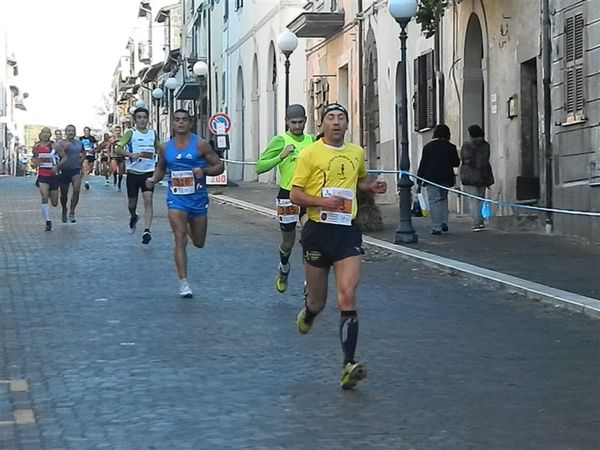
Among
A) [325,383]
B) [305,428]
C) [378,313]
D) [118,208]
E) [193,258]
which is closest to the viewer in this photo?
[305,428]

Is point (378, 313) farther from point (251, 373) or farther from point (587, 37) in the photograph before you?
point (587, 37)

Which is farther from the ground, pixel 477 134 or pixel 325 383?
pixel 477 134

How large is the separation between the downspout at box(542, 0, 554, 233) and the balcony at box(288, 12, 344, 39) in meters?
13.5

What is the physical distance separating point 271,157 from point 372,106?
63.3ft

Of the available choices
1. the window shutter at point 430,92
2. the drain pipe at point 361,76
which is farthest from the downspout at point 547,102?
the drain pipe at point 361,76

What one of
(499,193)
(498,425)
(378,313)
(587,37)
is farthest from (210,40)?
(498,425)

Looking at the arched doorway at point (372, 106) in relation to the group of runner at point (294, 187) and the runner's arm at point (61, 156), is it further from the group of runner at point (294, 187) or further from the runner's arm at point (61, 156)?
the runner's arm at point (61, 156)

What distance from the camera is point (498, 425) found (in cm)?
718

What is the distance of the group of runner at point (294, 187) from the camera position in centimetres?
852

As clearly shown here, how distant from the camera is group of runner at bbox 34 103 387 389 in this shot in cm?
852

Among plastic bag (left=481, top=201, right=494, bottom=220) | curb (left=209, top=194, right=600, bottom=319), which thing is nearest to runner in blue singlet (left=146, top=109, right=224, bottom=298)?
curb (left=209, top=194, right=600, bottom=319)

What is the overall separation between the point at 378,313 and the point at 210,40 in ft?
152

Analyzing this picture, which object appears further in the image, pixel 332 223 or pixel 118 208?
pixel 118 208

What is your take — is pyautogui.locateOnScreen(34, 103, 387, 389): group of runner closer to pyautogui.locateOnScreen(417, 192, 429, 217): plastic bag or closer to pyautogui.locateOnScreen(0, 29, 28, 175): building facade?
pyautogui.locateOnScreen(417, 192, 429, 217): plastic bag
